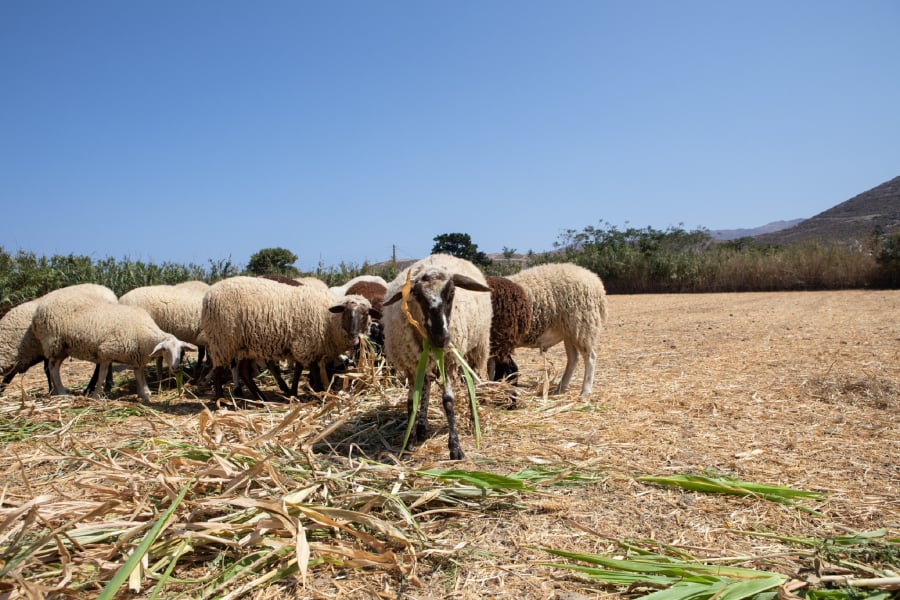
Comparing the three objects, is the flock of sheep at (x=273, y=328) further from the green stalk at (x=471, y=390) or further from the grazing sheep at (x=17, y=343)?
the green stalk at (x=471, y=390)

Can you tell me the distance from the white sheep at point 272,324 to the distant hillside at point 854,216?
62570 mm

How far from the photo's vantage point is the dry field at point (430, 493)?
246 cm

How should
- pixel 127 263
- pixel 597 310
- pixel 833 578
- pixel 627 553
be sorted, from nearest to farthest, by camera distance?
pixel 833 578
pixel 627 553
pixel 597 310
pixel 127 263

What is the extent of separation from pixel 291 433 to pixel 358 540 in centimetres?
143

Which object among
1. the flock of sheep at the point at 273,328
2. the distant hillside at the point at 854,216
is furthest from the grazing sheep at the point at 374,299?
the distant hillside at the point at 854,216

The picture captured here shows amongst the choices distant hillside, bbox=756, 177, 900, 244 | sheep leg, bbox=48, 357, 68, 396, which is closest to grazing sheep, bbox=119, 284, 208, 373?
sheep leg, bbox=48, 357, 68, 396

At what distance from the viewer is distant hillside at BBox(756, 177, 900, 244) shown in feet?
183

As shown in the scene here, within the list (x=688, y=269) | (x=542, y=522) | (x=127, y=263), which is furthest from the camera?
(x=688, y=269)

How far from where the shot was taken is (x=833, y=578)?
2.23m

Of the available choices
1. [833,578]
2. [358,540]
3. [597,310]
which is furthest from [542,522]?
[597,310]

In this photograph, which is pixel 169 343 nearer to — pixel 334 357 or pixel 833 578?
pixel 334 357

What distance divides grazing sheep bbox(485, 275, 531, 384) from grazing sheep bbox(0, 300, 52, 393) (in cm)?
731

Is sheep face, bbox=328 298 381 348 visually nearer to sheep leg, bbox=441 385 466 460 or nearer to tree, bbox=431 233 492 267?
sheep leg, bbox=441 385 466 460

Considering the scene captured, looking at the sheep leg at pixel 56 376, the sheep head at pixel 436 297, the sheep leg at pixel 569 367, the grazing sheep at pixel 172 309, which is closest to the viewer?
the sheep head at pixel 436 297
